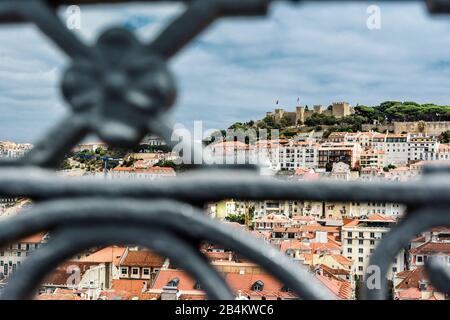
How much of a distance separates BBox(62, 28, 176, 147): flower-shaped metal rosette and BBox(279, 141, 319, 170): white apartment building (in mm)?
Answer: 58231

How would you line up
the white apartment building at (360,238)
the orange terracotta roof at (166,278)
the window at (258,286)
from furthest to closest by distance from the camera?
the white apartment building at (360,238), the orange terracotta roof at (166,278), the window at (258,286)

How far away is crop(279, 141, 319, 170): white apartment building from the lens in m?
60.0

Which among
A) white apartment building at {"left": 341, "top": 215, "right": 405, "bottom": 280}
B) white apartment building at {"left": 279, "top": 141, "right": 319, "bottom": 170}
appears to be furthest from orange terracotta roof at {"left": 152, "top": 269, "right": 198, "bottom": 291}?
white apartment building at {"left": 279, "top": 141, "right": 319, "bottom": 170}

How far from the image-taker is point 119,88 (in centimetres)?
104

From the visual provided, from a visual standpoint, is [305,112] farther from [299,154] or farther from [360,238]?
[360,238]

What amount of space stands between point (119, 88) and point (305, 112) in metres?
73.6

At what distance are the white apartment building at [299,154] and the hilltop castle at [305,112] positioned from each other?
912 cm

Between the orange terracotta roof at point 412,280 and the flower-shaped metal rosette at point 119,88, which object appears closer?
the flower-shaped metal rosette at point 119,88

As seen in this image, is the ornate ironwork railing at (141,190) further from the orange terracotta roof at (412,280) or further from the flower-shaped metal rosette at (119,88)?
the orange terracotta roof at (412,280)

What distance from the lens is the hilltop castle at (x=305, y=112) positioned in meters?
72.2

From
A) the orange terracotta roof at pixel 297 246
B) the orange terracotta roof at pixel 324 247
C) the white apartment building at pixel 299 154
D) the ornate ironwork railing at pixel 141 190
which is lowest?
the orange terracotta roof at pixel 324 247

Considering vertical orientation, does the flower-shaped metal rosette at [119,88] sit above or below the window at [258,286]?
above

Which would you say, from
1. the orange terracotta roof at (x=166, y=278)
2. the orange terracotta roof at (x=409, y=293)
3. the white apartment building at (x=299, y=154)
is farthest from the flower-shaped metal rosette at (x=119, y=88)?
the white apartment building at (x=299, y=154)

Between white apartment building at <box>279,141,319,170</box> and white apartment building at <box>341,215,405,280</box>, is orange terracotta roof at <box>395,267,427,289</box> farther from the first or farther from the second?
white apartment building at <box>279,141,319,170</box>
